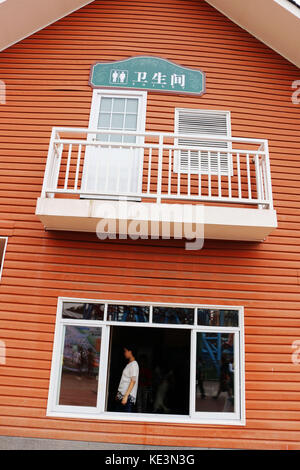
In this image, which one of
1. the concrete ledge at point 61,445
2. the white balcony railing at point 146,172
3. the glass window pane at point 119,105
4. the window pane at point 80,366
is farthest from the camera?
the glass window pane at point 119,105

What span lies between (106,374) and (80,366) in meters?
0.45

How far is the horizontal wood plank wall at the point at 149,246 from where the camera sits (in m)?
5.45

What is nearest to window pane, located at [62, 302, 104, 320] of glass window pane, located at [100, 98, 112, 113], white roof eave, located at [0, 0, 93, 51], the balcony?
the balcony

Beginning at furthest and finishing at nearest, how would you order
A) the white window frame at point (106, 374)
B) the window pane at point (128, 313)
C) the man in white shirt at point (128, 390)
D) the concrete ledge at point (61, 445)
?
the window pane at point (128, 313)
the man in white shirt at point (128, 390)
the white window frame at point (106, 374)
the concrete ledge at point (61, 445)

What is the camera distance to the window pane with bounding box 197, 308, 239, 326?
585 cm

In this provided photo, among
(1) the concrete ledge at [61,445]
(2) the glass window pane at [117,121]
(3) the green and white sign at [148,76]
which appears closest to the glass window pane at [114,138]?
(2) the glass window pane at [117,121]

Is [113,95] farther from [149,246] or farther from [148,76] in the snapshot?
[149,246]

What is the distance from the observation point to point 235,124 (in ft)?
22.5

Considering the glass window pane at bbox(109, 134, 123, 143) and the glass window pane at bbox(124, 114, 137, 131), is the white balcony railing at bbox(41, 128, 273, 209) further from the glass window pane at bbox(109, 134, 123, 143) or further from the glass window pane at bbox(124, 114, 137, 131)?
the glass window pane at bbox(124, 114, 137, 131)

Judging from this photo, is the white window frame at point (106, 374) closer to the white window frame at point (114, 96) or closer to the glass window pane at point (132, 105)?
the white window frame at point (114, 96)

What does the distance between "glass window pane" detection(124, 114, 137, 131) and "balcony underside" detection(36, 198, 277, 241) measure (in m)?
2.19

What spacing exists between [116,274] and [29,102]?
13.0 ft

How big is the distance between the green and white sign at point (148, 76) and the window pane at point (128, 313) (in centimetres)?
434
